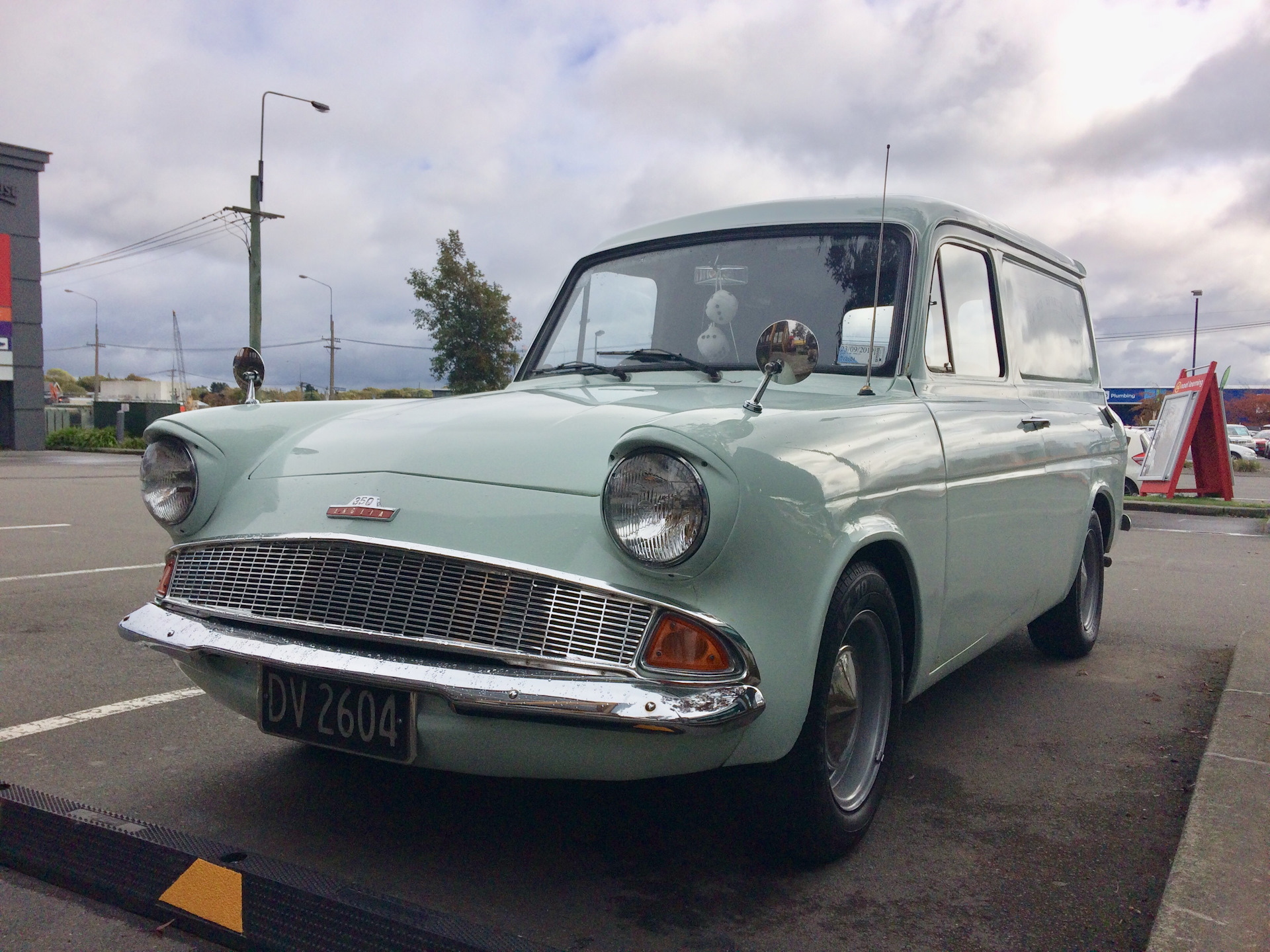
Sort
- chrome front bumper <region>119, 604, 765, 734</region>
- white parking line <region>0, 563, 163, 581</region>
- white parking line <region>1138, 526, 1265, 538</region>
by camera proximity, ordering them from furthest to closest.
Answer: white parking line <region>1138, 526, 1265, 538</region>
white parking line <region>0, 563, 163, 581</region>
chrome front bumper <region>119, 604, 765, 734</region>

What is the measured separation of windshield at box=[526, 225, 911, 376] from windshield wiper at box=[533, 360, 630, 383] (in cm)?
1

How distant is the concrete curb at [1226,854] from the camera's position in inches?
84.0

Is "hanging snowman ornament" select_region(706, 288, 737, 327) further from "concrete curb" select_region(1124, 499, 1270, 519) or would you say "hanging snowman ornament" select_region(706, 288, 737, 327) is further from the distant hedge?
the distant hedge

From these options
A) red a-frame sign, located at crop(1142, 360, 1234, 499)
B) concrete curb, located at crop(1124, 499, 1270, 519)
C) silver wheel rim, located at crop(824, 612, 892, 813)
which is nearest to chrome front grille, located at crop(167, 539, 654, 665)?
silver wheel rim, located at crop(824, 612, 892, 813)

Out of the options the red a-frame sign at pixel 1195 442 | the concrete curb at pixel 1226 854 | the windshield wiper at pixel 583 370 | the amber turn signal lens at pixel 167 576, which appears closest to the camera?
the concrete curb at pixel 1226 854

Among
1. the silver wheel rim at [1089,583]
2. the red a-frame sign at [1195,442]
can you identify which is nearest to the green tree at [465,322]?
the red a-frame sign at [1195,442]

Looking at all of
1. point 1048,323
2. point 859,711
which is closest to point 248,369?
point 859,711

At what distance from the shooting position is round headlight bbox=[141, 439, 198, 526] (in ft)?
9.26

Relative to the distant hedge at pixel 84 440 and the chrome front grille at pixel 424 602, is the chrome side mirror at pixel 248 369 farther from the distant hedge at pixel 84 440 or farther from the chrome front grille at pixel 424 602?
the distant hedge at pixel 84 440

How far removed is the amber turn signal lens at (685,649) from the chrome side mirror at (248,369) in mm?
2191

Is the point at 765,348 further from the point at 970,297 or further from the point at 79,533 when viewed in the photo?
the point at 79,533

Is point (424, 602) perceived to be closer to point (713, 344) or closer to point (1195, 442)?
point (713, 344)

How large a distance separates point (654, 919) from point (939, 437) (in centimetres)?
155

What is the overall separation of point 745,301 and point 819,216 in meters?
0.38
